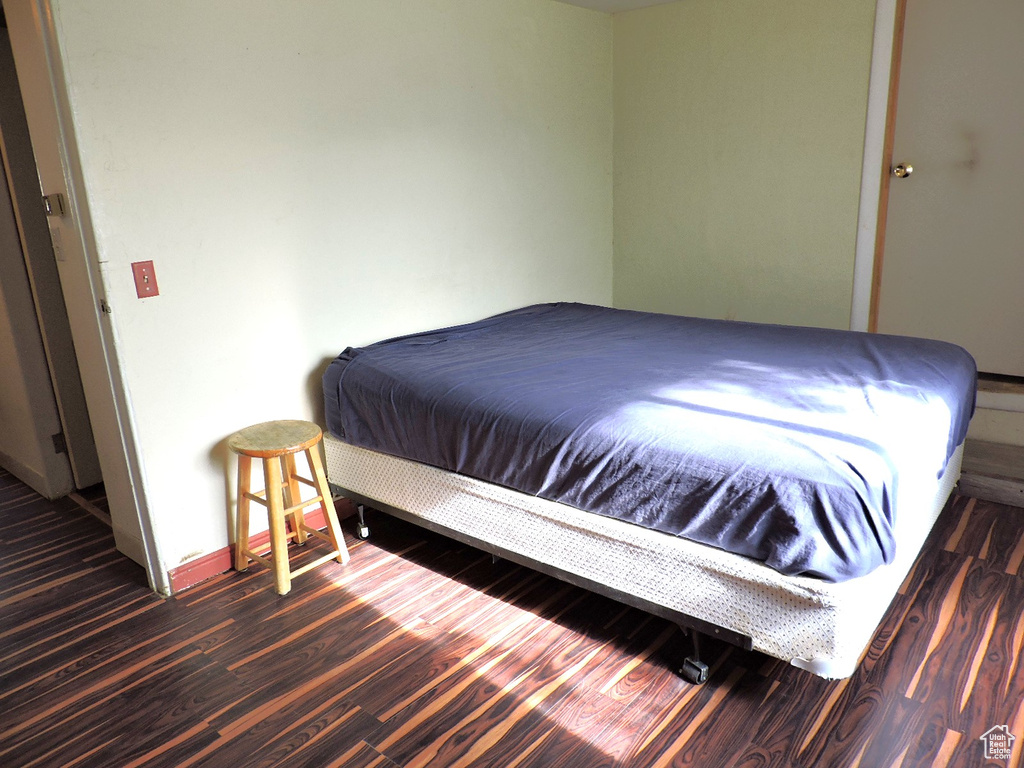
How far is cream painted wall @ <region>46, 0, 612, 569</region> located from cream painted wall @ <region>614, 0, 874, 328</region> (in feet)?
1.89

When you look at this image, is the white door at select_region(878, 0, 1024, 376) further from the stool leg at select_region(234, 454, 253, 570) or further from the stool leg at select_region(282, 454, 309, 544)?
the stool leg at select_region(234, 454, 253, 570)

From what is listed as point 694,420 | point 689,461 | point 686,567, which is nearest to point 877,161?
point 694,420

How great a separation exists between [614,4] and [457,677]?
330 cm

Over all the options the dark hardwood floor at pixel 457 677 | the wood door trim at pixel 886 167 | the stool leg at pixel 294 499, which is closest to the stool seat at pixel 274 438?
the stool leg at pixel 294 499

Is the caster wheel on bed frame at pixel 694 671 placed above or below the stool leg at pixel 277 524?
below

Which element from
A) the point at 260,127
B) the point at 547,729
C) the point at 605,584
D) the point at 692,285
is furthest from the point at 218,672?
the point at 692,285

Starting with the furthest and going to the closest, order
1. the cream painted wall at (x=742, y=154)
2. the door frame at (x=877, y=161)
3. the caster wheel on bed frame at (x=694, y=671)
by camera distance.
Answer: the cream painted wall at (x=742, y=154) < the door frame at (x=877, y=161) < the caster wheel on bed frame at (x=694, y=671)

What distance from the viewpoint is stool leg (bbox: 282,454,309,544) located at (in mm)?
2633

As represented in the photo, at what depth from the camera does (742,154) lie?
3.69 m

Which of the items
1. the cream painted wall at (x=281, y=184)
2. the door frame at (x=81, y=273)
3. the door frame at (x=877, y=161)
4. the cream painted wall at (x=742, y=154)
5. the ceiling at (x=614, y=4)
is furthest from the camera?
the ceiling at (x=614, y=4)

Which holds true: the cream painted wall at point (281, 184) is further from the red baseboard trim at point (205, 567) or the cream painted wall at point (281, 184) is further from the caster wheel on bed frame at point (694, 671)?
the caster wheel on bed frame at point (694, 671)

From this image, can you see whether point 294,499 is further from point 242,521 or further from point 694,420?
point 694,420

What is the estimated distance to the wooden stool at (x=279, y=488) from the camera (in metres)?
2.38

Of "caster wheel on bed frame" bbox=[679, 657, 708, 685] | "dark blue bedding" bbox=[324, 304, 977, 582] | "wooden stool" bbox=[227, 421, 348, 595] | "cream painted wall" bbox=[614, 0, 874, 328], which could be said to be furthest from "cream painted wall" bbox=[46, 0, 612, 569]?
"caster wheel on bed frame" bbox=[679, 657, 708, 685]
